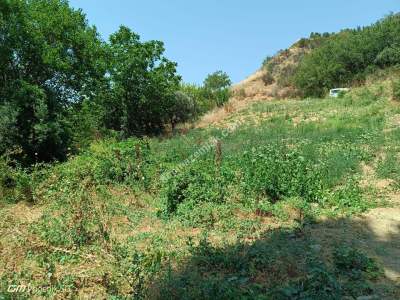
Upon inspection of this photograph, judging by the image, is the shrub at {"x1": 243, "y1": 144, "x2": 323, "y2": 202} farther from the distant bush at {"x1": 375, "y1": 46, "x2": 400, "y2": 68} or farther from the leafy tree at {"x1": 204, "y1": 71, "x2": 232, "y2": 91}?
the leafy tree at {"x1": 204, "y1": 71, "x2": 232, "y2": 91}

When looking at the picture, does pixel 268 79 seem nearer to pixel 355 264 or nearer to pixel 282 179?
pixel 282 179

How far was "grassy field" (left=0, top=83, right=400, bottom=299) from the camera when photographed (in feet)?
15.3

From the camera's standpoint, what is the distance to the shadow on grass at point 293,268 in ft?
14.0

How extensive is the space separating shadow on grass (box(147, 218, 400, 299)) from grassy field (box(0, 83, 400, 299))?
14mm

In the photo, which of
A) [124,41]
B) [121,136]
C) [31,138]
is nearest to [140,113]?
[121,136]

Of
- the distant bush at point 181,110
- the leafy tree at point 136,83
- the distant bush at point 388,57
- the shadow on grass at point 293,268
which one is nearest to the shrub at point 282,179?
the shadow on grass at point 293,268

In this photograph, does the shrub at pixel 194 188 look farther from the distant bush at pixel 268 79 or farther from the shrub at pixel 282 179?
the distant bush at pixel 268 79

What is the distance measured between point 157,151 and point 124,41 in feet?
31.2

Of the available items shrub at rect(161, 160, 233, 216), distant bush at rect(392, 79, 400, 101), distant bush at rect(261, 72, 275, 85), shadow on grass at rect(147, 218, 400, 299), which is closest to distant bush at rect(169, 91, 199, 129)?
distant bush at rect(392, 79, 400, 101)

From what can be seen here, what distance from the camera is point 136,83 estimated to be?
21562mm

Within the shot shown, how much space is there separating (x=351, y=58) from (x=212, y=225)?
23.8 m

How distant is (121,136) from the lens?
2120 centimetres

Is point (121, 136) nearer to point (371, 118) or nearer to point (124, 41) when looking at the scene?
point (124, 41)

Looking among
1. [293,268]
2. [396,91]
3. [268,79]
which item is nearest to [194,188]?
[293,268]
